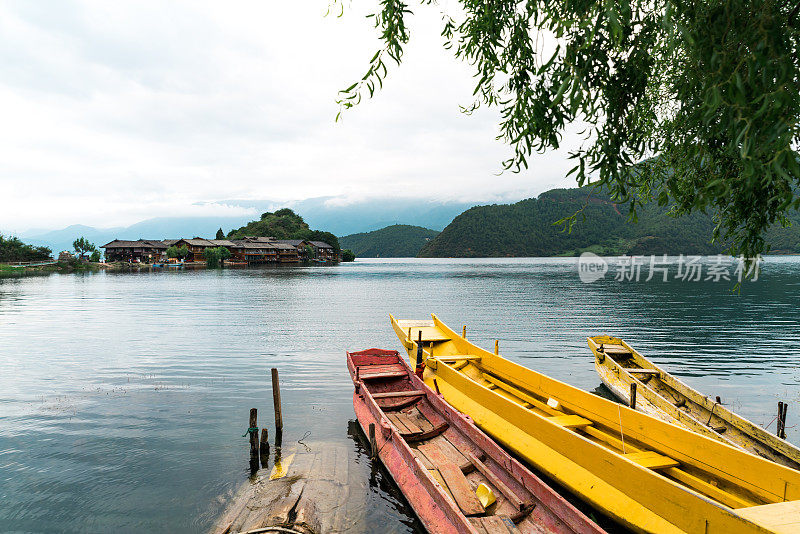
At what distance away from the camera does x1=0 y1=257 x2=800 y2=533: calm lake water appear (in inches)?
406

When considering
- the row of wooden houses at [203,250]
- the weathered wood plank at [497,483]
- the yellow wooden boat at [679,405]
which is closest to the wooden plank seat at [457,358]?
the yellow wooden boat at [679,405]

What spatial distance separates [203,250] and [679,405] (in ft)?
498

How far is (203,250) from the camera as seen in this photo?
144375 mm

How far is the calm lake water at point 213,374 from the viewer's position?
10.3 meters

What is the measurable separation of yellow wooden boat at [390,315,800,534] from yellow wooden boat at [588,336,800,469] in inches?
109

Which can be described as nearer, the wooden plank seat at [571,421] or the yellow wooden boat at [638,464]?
the yellow wooden boat at [638,464]

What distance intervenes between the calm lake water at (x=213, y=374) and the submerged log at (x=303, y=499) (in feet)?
1.22

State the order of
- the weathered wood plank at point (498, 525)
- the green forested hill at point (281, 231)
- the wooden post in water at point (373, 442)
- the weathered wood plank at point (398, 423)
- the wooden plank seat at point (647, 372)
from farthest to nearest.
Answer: the green forested hill at point (281, 231), the wooden plank seat at point (647, 372), the wooden post in water at point (373, 442), the weathered wood plank at point (398, 423), the weathered wood plank at point (498, 525)

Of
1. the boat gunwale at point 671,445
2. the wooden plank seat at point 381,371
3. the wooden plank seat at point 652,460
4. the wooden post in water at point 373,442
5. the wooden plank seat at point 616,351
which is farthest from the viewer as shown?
the wooden plank seat at point 616,351

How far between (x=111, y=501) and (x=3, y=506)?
87.2 inches

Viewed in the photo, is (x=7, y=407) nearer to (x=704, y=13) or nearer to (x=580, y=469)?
(x=580, y=469)

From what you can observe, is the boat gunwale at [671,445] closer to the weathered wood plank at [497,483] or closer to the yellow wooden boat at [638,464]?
the yellow wooden boat at [638,464]

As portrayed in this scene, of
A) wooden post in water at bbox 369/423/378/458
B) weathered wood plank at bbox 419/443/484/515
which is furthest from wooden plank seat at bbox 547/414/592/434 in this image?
wooden post in water at bbox 369/423/378/458

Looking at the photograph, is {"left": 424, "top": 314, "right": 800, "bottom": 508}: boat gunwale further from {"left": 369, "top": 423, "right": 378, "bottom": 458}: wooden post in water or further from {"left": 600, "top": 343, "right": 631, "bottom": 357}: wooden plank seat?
{"left": 600, "top": 343, "right": 631, "bottom": 357}: wooden plank seat
